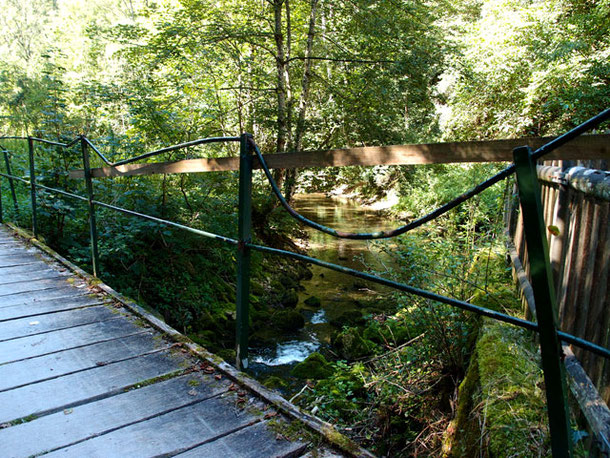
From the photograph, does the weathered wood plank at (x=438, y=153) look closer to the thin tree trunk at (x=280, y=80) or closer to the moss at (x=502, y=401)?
the moss at (x=502, y=401)

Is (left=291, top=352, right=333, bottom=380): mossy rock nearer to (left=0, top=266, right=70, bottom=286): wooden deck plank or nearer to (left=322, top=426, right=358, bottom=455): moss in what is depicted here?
(left=0, top=266, right=70, bottom=286): wooden deck plank

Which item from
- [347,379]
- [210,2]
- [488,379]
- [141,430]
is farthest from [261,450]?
[210,2]

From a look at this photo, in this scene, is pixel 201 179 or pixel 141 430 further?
pixel 201 179

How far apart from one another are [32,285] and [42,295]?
0.34 m

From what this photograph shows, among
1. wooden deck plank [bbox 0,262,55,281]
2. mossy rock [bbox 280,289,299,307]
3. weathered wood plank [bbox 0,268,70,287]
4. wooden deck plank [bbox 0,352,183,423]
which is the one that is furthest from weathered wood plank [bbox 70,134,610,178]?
mossy rock [bbox 280,289,299,307]

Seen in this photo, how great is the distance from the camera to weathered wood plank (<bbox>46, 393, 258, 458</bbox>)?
1523 millimetres

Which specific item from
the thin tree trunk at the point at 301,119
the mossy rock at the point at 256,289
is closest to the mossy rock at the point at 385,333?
the mossy rock at the point at 256,289

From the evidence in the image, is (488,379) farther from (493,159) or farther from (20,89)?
(20,89)

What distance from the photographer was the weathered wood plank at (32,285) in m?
3.36

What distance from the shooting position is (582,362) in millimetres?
1908

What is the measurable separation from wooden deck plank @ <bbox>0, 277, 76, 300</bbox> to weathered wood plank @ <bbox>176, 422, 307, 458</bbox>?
8.45 feet

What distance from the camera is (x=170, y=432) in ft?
5.38

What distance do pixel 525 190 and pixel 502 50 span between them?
14049 mm

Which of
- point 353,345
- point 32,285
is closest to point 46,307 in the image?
point 32,285
